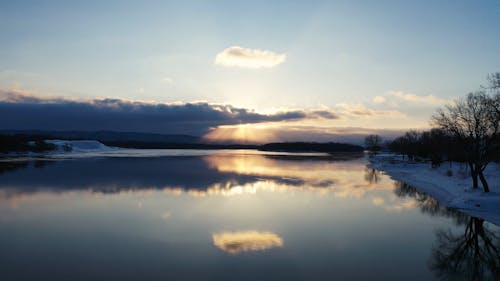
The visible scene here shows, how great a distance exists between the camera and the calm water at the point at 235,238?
9.71 m

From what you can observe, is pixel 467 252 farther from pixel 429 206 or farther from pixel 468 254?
pixel 429 206

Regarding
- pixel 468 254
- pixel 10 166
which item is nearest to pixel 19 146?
pixel 10 166

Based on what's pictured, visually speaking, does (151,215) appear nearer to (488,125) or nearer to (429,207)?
(429,207)

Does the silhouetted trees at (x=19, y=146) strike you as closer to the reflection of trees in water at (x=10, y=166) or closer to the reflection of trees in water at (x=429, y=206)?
the reflection of trees in water at (x=10, y=166)

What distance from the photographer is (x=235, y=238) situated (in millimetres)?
12969

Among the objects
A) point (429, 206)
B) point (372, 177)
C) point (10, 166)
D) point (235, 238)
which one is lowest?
point (10, 166)

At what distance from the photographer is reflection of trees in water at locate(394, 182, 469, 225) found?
17.7 meters

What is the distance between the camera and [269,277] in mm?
9164

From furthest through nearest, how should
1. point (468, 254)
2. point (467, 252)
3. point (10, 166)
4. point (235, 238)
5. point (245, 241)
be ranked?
1. point (10, 166)
2. point (235, 238)
3. point (245, 241)
4. point (467, 252)
5. point (468, 254)

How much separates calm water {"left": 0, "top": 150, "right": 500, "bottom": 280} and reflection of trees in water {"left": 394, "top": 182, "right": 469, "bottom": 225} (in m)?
0.11

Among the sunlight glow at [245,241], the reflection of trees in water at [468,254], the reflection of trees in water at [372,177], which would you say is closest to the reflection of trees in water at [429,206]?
the reflection of trees in water at [468,254]

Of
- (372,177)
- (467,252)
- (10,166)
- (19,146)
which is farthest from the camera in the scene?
(19,146)

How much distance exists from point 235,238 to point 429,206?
13580mm

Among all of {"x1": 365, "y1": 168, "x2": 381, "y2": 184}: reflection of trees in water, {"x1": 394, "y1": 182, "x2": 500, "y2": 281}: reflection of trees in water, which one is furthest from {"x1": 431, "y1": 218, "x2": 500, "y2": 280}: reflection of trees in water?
{"x1": 365, "y1": 168, "x2": 381, "y2": 184}: reflection of trees in water
